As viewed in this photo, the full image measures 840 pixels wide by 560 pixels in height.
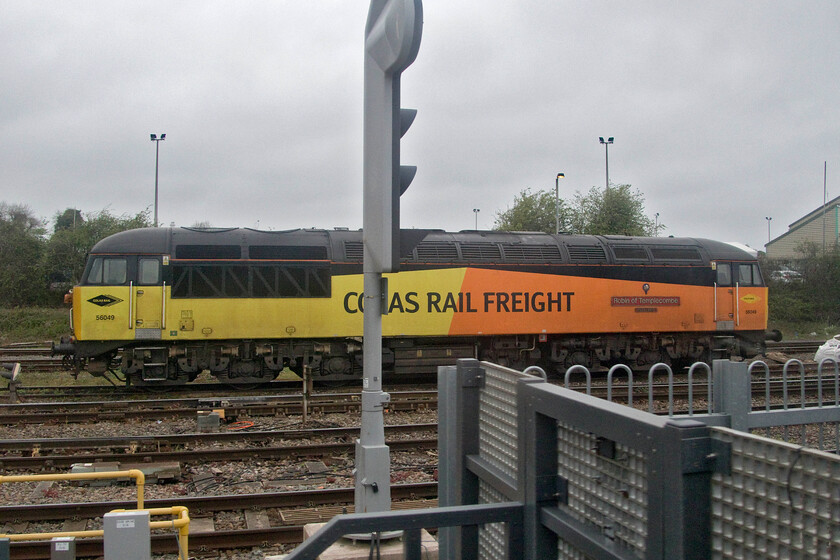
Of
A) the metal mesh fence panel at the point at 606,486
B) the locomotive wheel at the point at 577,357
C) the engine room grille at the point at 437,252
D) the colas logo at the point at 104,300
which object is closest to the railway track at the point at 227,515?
the metal mesh fence panel at the point at 606,486

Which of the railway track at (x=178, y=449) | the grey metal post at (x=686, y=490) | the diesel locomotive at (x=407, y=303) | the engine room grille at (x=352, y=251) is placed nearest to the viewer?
the grey metal post at (x=686, y=490)

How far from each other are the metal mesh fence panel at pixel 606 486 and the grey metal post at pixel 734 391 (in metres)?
3.48

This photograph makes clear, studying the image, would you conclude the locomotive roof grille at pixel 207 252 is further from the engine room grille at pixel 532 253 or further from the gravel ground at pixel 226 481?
the engine room grille at pixel 532 253

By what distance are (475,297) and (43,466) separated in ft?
32.9

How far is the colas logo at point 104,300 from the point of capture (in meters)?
14.8

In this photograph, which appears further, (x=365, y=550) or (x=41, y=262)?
(x=41, y=262)

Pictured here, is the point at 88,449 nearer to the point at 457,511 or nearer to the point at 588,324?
the point at 457,511

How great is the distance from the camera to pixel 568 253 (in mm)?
17438

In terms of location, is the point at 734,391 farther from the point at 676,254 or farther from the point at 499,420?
the point at 676,254

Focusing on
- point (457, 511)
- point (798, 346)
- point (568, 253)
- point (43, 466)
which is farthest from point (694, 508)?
point (798, 346)

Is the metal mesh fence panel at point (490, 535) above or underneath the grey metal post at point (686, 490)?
underneath

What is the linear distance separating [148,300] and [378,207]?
11169 millimetres

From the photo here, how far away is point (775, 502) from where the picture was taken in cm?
179

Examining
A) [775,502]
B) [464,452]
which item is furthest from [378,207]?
[775,502]
